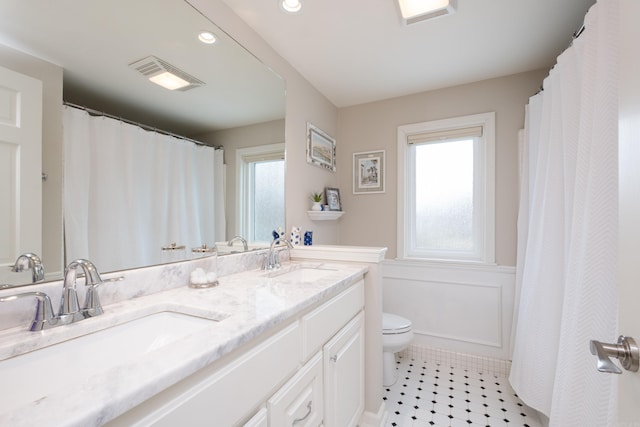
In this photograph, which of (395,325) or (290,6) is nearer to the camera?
(290,6)

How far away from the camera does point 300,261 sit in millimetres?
1847

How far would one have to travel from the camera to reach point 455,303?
2340 mm

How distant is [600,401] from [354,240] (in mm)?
1966

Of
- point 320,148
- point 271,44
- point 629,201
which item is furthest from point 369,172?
point 629,201

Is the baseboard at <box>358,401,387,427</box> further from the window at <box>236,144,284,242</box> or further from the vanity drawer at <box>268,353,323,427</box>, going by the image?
the window at <box>236,144,284,242</box>

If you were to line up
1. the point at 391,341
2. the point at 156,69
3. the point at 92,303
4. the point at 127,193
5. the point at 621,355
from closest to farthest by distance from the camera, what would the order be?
the point at 621,355
the point at 92,303
the point at 127,193
the point at 156,69
the point at 391,341

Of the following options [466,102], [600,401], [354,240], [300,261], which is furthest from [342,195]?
[600,401]

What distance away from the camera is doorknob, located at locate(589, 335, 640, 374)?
0.47 metres

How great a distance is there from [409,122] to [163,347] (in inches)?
99.0

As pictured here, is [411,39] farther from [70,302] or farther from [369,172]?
[70,302]

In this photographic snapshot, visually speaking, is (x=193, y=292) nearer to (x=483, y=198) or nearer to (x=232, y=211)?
(x=232, y=211)

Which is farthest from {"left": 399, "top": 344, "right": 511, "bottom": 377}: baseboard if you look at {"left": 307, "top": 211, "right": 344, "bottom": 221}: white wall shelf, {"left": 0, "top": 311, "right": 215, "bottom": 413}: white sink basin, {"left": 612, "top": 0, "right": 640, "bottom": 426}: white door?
{"left": 0, "top": 311, "right": 215, "bottom": 413}: white sink basin

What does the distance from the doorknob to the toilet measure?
151 centimetres

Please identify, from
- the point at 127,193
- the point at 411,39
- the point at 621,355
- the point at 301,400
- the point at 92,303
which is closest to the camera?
the point at 621,355
